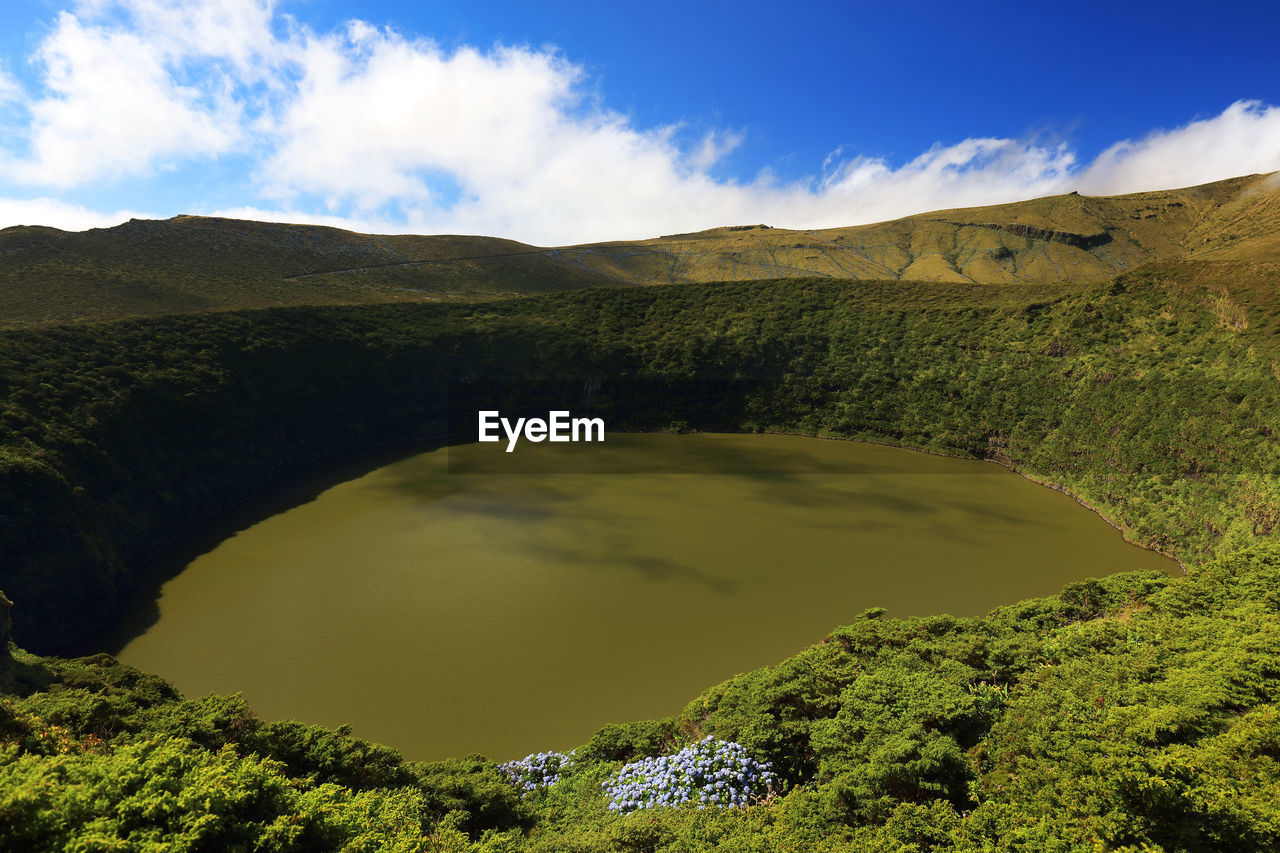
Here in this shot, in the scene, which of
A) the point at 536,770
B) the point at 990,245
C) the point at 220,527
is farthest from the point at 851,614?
the point at 990,245

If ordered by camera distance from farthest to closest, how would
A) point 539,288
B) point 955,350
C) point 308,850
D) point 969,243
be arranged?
point 969,243, point 539,288, point 955,350, point 308,850

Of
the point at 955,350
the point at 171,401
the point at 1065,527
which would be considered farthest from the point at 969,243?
the point at 171,401

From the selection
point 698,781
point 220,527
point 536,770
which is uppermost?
point 698,781

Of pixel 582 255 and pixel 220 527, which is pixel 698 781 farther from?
pixel 582 255

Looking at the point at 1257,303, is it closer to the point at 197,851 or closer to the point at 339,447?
the point at 197,851

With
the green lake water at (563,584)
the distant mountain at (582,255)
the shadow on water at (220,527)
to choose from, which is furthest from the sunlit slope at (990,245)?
the green lake water at (563,584)

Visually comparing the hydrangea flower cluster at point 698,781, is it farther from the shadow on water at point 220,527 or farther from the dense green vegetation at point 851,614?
the shadow on water at point 220,527
